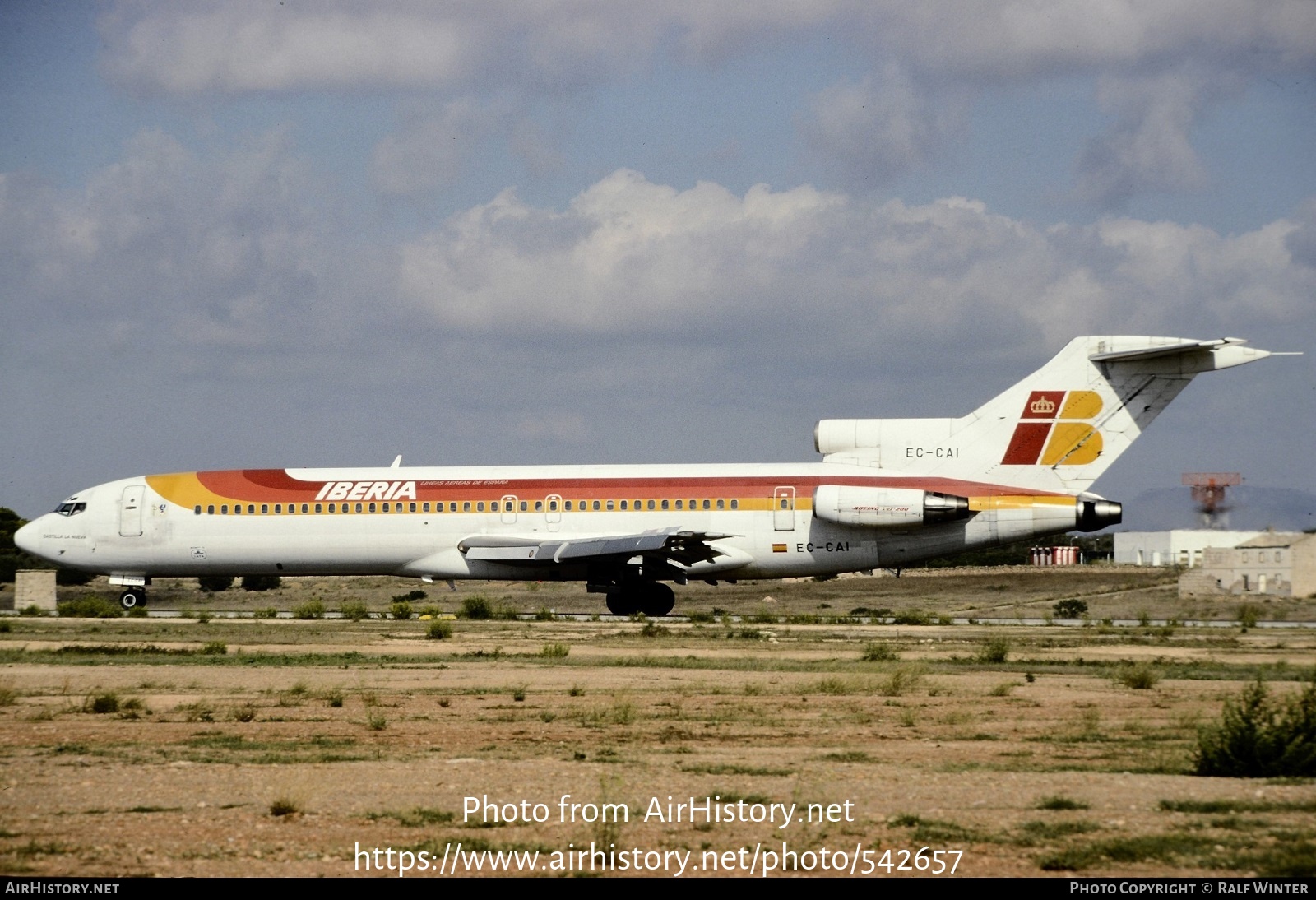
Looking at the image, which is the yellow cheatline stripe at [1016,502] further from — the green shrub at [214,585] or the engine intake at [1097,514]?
the green shrub at [214,585]

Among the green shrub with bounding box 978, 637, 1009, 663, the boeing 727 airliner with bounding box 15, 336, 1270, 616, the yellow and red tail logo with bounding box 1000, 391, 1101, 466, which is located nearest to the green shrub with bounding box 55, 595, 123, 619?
the boeing 727 airliner with bounding box 15, 336, 1270, 616

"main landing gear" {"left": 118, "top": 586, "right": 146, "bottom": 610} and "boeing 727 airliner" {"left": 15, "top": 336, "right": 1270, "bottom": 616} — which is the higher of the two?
"boeing 727 airliner" {"left": 15, "top": 336, "right": 1270, "bottom": 616}

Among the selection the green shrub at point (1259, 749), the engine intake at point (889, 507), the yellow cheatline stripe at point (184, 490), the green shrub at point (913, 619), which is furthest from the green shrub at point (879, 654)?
the yellow cheatline stripe at point (184, 490)

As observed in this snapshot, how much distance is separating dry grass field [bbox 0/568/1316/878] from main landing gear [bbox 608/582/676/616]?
5849mm

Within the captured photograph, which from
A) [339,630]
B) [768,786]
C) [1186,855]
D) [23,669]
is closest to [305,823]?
[768,786]

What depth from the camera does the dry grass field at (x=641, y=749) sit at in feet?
30.9

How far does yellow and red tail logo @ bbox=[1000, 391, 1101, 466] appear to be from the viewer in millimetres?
33844

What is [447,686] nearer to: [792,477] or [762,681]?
[762,681]

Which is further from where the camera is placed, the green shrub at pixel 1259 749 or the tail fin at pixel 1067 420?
the tail fin at pixel 1067 420

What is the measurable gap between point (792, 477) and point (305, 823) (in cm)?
2536

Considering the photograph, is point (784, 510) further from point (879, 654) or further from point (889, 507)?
point (879, 654)

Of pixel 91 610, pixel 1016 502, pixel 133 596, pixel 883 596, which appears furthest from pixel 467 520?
pixel 883 596

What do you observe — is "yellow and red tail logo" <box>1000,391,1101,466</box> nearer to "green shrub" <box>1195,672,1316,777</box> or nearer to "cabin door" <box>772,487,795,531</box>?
"cabin door" <box>772,487,795,531</box>

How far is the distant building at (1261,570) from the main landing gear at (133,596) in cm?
2950
